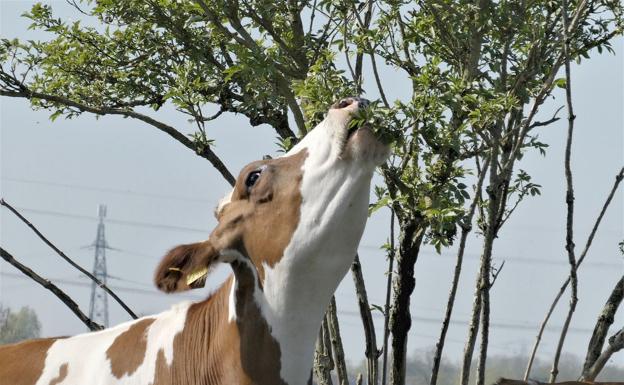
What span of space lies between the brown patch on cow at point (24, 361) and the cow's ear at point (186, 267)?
771 millimetres

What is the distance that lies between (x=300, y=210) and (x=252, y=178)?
305 mm

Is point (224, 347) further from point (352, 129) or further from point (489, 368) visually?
point (489, 368)

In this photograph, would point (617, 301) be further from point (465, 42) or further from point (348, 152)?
point (348, 152)

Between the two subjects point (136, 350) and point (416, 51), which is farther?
point (416, 51)

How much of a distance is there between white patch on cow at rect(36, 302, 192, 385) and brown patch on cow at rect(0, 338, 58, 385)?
36 millimetres

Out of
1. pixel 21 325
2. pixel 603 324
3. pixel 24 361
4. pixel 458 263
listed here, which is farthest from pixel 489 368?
pixel 21 325

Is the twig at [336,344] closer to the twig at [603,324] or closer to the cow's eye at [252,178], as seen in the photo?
the twig at [603,324]

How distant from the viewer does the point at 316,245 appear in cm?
479

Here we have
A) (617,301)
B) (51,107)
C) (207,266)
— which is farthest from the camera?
(51,107)

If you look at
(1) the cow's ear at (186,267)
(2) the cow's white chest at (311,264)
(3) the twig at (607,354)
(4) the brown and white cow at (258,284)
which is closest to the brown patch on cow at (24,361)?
(4) the brown and white cow at (258,284)

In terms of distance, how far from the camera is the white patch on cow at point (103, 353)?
17.4 ft

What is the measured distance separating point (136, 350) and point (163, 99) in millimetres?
3226

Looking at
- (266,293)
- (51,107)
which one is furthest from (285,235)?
(51,107)

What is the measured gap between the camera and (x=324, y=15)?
7336mm
